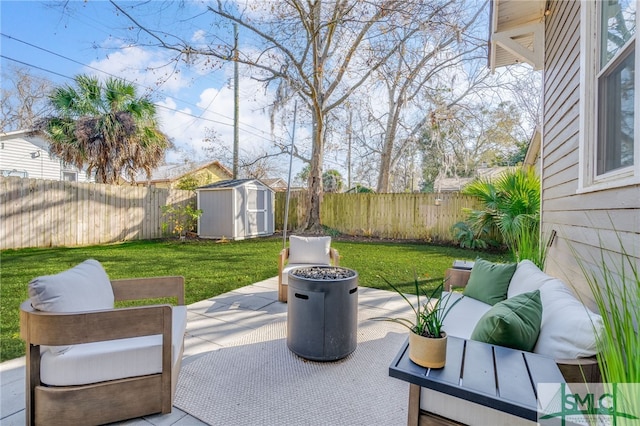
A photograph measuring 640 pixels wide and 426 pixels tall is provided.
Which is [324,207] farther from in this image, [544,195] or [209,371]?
[209,371]

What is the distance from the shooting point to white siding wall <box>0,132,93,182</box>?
11.4m

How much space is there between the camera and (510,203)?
6.50m

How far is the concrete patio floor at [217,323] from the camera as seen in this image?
1806mm

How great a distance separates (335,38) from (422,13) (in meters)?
3.26

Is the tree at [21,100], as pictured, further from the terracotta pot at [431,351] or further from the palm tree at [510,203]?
the terracotta pot at [431,351]

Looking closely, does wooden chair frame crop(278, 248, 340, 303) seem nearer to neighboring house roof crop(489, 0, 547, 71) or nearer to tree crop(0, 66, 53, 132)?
neighboring house roof crop(489, 0, 547, 71)

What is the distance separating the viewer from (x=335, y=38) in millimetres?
9461

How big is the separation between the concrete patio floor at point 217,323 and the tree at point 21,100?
14.2m

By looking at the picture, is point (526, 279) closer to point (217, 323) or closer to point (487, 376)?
point (487, 376)

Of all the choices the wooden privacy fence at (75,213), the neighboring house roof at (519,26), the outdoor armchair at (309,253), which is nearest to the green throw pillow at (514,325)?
the outdoor armchair at (309,253)

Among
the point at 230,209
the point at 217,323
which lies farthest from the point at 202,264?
the point at 230,209

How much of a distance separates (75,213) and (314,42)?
7580 millimetres

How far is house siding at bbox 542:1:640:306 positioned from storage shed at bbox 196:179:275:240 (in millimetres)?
7893

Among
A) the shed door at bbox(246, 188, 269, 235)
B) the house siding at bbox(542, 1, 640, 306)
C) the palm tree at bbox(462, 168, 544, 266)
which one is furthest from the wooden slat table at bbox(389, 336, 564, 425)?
the shed door at bbox(246, 188, 269, 235)
